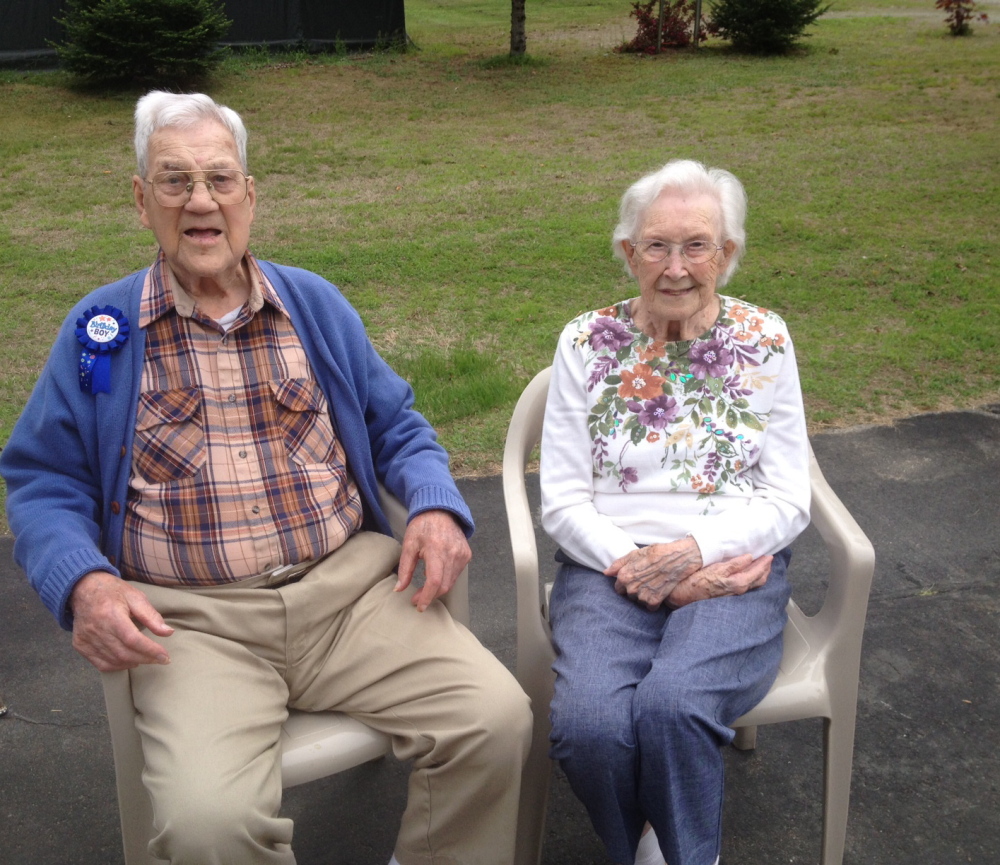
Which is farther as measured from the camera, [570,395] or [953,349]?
[953,349]

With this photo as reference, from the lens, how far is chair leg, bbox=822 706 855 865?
2166 mm

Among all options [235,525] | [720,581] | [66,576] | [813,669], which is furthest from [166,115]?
[813,669]

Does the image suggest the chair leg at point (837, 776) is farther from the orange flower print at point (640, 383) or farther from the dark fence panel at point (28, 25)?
the dark fence panel at point (28, 25)

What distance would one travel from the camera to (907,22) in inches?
666

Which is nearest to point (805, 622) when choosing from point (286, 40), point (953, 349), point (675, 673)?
point (675, 673)

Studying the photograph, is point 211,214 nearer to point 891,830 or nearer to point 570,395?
point 570,395

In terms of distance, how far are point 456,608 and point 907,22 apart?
700 inches

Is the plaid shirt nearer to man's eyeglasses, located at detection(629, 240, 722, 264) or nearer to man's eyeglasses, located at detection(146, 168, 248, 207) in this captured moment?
man's eyeglasses, located at detection(146, 168, 248, 207)

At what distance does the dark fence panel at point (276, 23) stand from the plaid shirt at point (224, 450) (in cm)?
1163

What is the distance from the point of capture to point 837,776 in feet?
7.15

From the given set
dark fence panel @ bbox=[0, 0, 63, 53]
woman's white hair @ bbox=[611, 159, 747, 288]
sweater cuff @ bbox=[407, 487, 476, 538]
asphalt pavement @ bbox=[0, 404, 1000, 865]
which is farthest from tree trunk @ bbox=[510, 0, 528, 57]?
sweater cuff @ bbox=[407, 487, 476, 538]

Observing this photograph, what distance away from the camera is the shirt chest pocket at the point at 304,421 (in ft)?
7.24

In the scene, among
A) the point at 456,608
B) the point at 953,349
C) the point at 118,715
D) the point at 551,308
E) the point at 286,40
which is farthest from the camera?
the point at 286,40

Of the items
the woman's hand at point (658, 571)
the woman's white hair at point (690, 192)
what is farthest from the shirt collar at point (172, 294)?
the woman's hand at point (658, 571)
